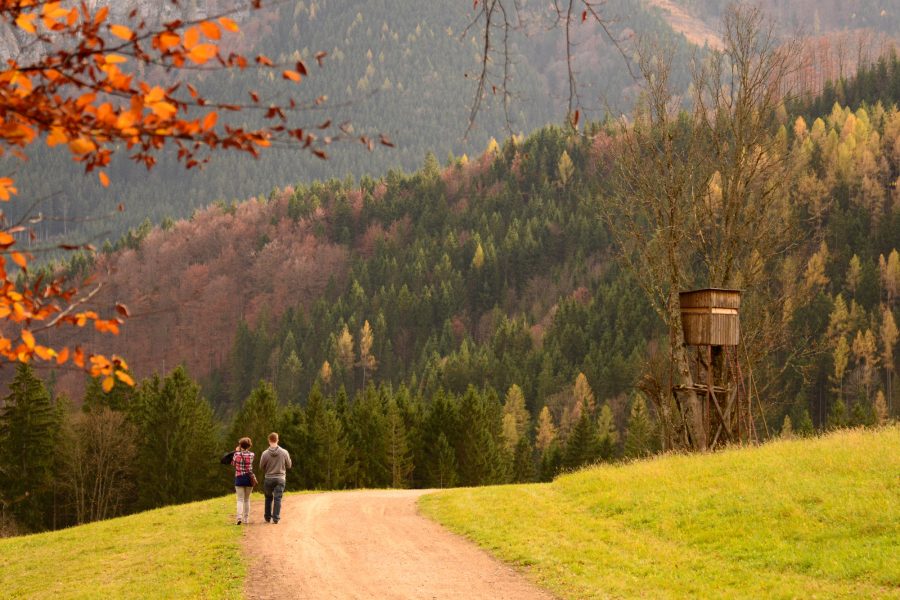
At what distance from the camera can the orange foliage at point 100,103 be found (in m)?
3.64

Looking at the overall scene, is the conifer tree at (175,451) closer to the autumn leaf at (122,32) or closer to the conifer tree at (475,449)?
the conifer tree at (475,449)

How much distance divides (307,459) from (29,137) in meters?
52.8

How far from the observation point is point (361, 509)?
22094 mm

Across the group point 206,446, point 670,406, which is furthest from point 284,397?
point 670,406

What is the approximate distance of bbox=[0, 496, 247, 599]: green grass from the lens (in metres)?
13.8

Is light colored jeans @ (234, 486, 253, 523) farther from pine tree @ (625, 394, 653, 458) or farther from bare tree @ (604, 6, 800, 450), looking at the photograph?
pine tree @ (625, 394, 653, 458)

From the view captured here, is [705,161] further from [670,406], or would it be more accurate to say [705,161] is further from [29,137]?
[29,137]

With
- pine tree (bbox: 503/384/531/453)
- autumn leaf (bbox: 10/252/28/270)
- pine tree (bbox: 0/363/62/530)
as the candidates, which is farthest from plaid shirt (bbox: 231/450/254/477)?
pine tree (bbox: 503/384/531/453)

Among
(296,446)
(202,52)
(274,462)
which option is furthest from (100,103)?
(296,446)

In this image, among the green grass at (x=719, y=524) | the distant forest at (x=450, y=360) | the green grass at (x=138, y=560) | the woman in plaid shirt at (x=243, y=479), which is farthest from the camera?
the distant forest at (x=450, y=360)

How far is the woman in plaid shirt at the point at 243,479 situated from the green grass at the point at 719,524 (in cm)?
459

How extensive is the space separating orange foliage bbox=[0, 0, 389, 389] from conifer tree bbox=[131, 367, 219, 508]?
56136 mm

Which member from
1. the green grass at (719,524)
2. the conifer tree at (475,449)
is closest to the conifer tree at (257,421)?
the conifer tree at (475,449)

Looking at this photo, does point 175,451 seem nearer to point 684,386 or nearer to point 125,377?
point 684,386
